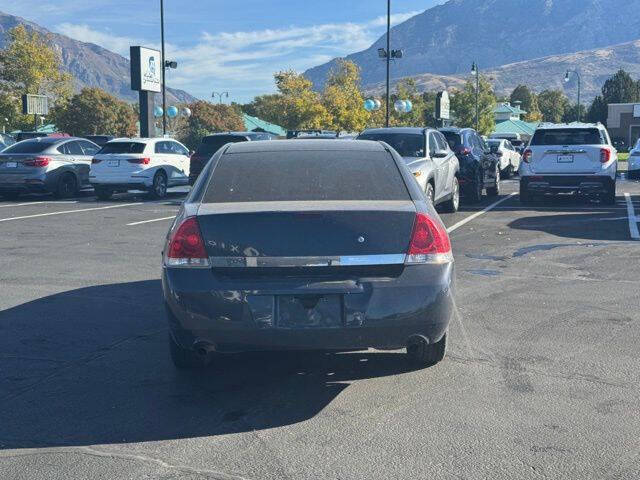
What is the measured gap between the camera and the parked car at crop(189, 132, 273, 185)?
21.1 m

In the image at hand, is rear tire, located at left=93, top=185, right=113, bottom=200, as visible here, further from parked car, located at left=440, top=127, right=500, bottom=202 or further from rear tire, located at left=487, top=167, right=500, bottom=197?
rear tire, located at left=487, top=167, right=500, bottom=197

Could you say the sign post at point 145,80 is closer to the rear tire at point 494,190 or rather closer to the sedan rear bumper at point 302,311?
the rear tire at point 494,190

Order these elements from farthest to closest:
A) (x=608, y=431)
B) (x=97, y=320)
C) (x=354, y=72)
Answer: (x=354, y=72)
(x=97, y=320)
(x=608, y=431)

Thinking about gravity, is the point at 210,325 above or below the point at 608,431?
above

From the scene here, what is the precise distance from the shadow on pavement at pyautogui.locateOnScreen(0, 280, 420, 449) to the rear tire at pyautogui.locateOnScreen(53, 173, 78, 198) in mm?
14974

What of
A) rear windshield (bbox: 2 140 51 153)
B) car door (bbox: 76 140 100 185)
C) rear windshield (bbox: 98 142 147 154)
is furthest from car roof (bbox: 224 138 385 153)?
car door (bbox: 76 140 100 185)

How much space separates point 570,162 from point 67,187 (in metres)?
13.0

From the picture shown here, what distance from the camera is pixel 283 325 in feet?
15.3

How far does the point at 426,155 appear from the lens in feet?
47.9

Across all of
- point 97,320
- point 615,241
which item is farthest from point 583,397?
point 615,241

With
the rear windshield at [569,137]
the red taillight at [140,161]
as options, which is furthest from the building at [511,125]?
the red taillight at [140,161]

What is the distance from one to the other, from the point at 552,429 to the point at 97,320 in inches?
167

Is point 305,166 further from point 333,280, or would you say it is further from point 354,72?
point 354,72

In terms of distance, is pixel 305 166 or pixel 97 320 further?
pixel 97 320
